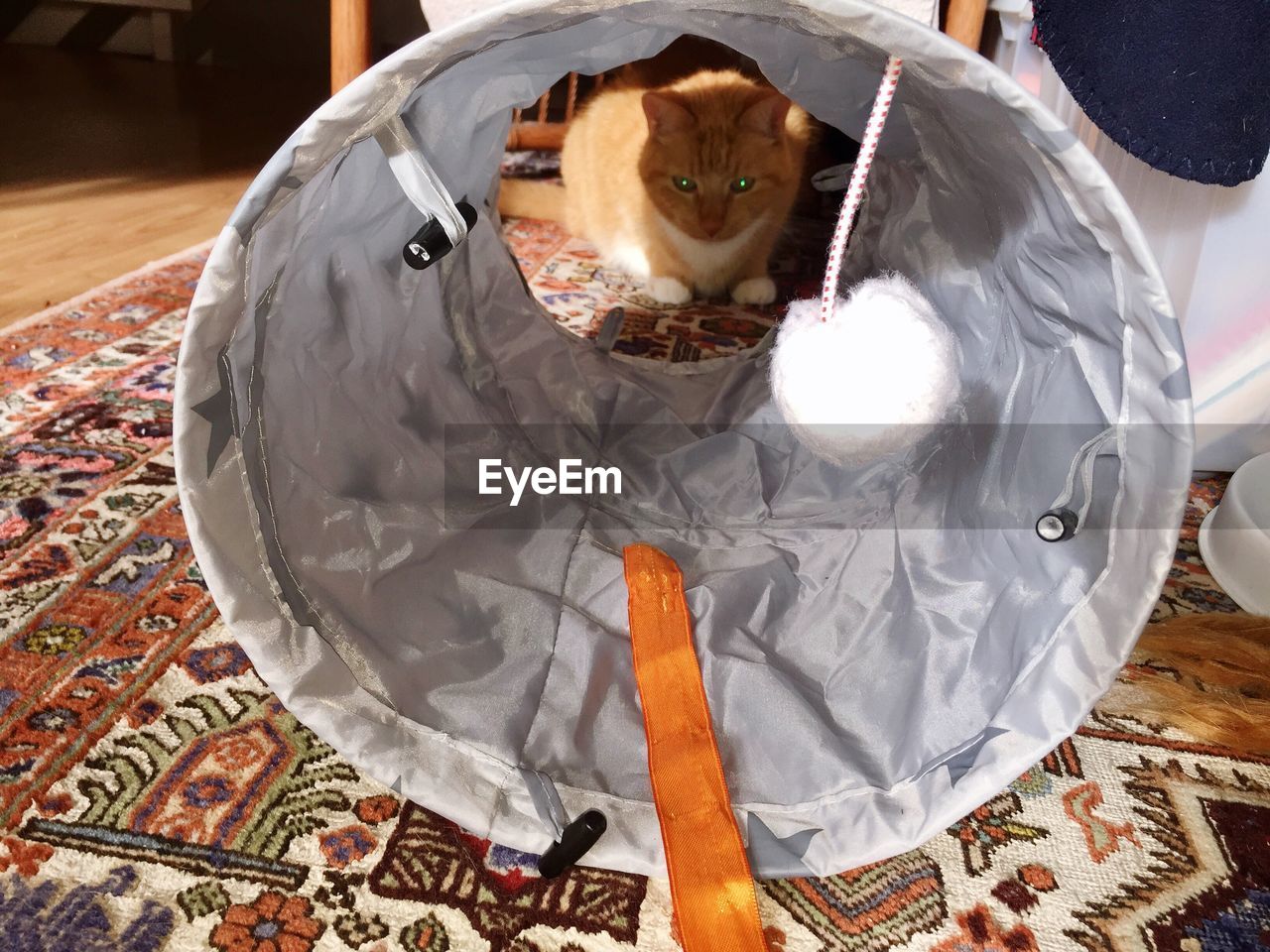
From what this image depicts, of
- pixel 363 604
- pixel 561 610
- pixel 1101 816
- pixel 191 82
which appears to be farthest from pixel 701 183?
pixel 191 82

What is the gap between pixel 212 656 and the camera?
2.60 ft

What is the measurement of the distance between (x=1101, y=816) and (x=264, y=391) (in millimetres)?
735

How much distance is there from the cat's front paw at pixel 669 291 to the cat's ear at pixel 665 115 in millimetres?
270

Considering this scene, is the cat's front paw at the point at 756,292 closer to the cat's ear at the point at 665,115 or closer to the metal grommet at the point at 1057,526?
the cat's ear at the point at 665,115

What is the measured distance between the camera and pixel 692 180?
5.10 ft

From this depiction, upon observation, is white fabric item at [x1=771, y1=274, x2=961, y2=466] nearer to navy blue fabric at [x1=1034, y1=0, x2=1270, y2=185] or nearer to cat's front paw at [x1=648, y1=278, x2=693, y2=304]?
navy blue fabric at [x1=1034, y1=0, x2=1270, y2=185]

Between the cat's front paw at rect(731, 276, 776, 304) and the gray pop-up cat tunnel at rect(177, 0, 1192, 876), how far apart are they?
605 millimetres

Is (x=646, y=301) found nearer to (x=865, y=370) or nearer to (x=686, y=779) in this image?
(x=865, y=370)

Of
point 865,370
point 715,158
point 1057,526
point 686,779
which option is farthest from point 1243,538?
point 715,158

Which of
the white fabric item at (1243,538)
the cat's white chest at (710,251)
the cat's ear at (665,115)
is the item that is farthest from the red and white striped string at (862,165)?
the cat's white chest at (710,251)

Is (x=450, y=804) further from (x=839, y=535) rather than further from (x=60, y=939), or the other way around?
(x=839, y=535)

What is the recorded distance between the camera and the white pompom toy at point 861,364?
67cm

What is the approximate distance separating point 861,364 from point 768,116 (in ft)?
3.17
